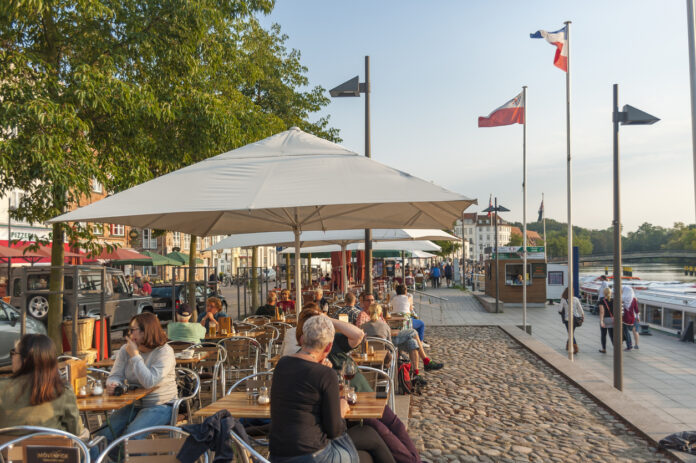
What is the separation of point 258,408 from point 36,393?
1421mm

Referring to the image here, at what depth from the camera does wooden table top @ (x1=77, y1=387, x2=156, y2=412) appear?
450 centimetres

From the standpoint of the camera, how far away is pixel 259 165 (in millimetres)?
5562

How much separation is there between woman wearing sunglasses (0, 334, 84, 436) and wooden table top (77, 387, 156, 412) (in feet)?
2.10

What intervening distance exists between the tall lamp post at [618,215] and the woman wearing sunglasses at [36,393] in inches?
317

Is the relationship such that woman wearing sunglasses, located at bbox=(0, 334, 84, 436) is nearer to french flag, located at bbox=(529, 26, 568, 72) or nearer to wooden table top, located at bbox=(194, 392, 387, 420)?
wooden table top, located at bbox=(194, 392, 387, 420)

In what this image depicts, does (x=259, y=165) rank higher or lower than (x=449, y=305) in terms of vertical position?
higher

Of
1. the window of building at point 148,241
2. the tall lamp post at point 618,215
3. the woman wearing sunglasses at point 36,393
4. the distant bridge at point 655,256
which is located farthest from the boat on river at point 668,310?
the distant bridge at point 655,256

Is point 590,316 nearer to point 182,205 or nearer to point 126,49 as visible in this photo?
point 126,49

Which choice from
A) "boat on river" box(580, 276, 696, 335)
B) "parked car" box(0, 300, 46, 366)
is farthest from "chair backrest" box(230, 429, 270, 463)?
"boat on river" box(580, 276, 696, 335)

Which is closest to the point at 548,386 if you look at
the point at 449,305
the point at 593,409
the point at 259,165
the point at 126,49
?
the point at 593,409

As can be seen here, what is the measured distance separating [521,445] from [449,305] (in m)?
23.1

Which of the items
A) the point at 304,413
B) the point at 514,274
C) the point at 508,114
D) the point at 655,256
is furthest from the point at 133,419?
the point at 655,256

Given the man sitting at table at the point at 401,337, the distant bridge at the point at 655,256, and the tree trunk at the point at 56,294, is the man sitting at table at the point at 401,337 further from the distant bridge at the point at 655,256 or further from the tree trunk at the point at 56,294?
the distant bridge at the point at 655,256

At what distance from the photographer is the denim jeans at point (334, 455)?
3518mm
